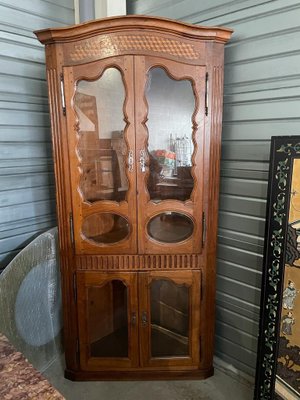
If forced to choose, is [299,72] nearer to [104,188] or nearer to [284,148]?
[284,148]

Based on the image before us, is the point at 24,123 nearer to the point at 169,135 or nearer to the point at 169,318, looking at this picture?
the point at 169,135

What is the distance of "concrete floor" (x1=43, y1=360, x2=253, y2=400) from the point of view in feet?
5.83

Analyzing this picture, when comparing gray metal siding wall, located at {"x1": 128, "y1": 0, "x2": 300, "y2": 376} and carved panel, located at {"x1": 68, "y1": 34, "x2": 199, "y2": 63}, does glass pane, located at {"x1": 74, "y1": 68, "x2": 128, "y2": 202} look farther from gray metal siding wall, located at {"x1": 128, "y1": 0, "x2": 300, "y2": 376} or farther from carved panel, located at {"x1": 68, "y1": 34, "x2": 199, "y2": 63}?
gray metal siding wall, located at {"x1": 128, "y1": 0, "x2": 300, "y2": 376}

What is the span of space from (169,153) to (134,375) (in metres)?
1.35

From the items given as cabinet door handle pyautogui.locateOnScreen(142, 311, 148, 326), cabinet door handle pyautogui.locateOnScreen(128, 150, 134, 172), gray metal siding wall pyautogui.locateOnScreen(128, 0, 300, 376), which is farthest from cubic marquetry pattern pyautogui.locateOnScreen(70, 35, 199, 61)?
cabinet door handle pyautogui.locateOnScreen(142, 311, 148, 326)

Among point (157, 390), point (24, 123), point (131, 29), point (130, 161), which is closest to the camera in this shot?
point (131, 29)

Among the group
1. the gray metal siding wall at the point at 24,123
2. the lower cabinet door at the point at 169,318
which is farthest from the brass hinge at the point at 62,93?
the lower cabinet door at the point at 169,318

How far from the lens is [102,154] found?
A: 1.65 meters

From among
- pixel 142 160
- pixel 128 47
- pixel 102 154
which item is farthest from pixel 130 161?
pixel 128 47

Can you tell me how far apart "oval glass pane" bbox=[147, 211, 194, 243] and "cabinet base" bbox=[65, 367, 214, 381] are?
840 mm

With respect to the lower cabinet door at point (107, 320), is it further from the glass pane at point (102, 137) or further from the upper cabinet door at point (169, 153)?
the glass pane at point (102, 137)

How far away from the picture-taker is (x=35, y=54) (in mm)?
1925

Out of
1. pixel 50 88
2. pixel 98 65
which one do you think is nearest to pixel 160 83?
pixel 98 65

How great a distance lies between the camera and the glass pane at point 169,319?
1.79m
